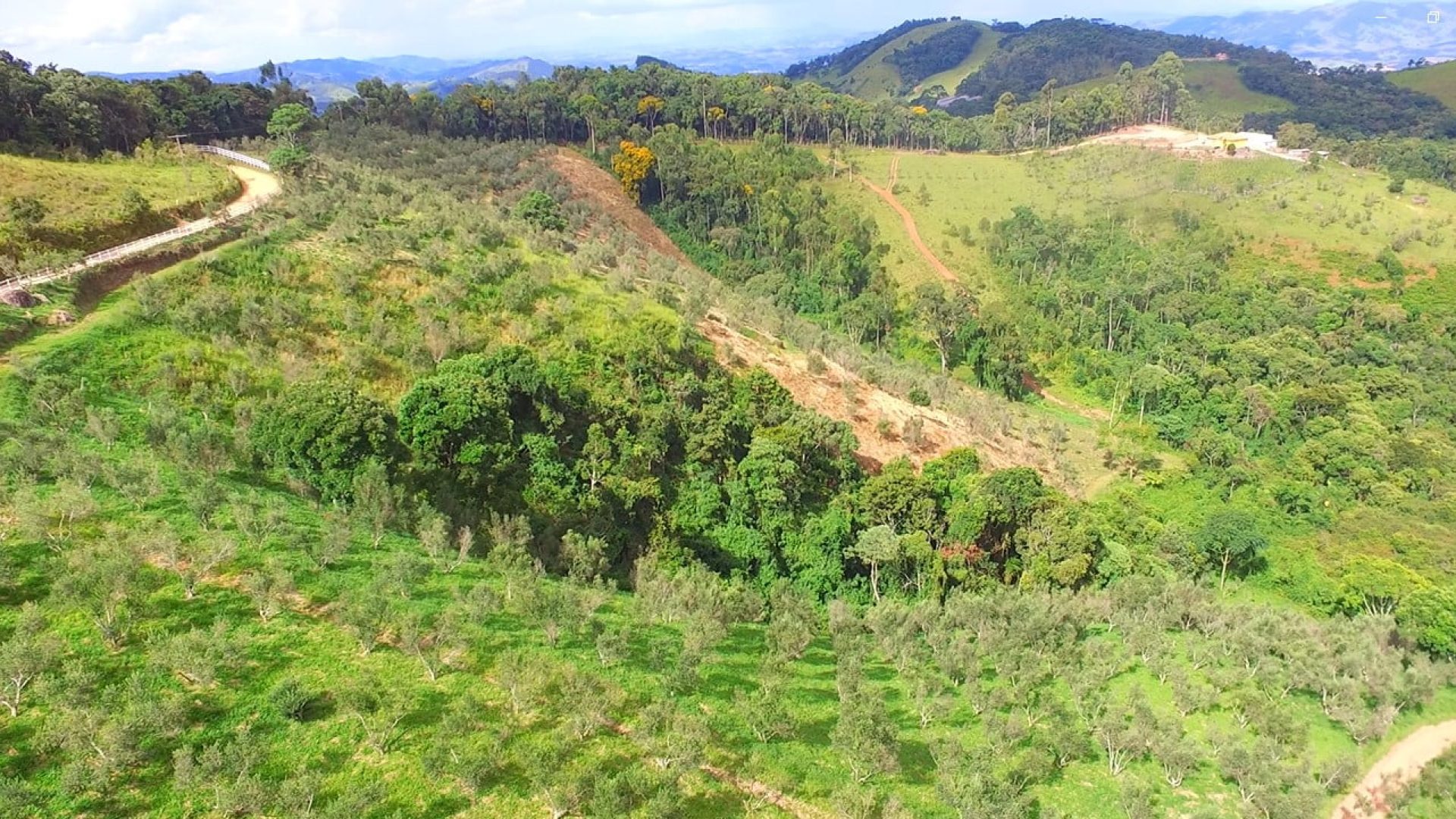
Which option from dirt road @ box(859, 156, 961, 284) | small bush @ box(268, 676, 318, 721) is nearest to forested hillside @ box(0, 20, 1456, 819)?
small bush @ box(268, 676, 318, 721)

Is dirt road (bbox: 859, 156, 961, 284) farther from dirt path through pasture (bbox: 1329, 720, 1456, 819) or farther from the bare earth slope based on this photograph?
dirt path through pasture (bbox: 1329, 720, 1456, 819)

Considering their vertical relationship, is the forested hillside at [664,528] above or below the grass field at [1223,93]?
below

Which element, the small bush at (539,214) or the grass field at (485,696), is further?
the small bush at (539,214)

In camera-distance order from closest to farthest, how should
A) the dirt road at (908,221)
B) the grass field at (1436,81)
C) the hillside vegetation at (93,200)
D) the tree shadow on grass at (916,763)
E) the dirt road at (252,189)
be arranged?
the tree shadow on grass at (916,763), the hillside vegetation at (93,200), the dirt road at (252,189), the dirt road at (908,221), the grass field at (1436,81)

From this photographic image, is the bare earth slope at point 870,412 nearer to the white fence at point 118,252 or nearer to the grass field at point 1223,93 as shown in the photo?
the white fence at point 118,252

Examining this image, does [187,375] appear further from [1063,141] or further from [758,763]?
[1063,141]

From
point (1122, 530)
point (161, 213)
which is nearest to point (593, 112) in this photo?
point (161, 213)

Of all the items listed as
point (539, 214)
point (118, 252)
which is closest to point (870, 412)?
point (539, 214)

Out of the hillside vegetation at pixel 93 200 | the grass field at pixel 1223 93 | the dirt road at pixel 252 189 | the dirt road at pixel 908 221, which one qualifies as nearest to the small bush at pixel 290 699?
the hillside vegetation at pixel 93 200
